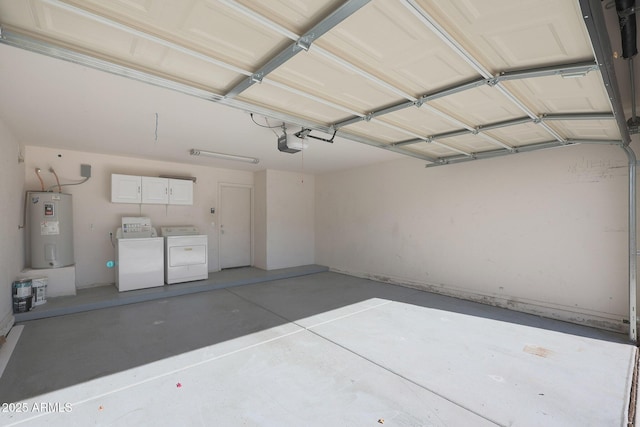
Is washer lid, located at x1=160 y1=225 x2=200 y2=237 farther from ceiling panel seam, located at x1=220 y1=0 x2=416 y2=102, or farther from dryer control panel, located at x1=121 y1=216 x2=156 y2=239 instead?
ceiling panel seam, located at x1=220 y1=0 x2=416 y2=102

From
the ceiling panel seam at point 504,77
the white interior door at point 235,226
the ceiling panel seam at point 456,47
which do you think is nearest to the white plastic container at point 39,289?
the white interior door at point 235,226

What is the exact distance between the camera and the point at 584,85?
216 cm

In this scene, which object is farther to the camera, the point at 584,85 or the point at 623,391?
the point at 623,391

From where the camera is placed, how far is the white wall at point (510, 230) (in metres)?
3.71

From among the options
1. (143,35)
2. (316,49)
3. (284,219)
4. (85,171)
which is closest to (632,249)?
(316,49)

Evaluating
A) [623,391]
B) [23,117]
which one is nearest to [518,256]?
[623,391]

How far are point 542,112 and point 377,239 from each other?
4182 mm

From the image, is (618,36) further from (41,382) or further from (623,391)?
(41,382)

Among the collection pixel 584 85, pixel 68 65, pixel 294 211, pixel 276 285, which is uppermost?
A: pixel 68 65

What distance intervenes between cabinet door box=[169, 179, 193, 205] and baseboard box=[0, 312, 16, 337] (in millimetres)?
2927

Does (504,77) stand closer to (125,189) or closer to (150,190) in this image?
(150,190)

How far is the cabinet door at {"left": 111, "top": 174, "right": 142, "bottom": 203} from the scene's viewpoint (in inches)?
213

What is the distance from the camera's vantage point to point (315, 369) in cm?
268

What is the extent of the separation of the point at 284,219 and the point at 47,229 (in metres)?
4.63
